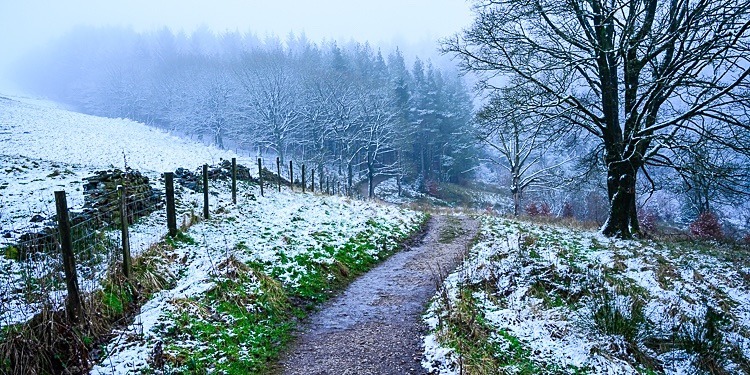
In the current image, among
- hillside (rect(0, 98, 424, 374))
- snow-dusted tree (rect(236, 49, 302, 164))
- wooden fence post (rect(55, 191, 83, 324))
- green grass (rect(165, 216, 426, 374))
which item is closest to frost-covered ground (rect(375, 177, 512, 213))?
snow-dusted tree (rect(236, 49, 302, 164))

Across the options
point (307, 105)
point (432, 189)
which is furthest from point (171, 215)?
point (307, 105)

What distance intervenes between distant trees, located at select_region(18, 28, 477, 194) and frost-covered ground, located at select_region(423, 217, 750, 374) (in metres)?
34.5

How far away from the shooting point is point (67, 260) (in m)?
5.40

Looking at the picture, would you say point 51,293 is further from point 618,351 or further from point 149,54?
point 149,54

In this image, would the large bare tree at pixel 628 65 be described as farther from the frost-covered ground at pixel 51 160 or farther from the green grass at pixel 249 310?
the frost-covered ground at pixel 51 160

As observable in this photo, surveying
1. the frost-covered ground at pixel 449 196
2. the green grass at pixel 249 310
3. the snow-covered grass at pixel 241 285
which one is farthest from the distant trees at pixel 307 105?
the green grass at pixel 249 310

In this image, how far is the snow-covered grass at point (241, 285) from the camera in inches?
199

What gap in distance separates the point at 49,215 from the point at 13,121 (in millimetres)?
36209

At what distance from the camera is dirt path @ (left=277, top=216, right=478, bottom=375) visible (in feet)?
17.2

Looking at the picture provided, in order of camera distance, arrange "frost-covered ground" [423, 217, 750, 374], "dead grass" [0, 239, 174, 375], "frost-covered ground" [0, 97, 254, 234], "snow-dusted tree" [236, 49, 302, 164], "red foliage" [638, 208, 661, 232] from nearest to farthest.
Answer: "dead grass" [0, 239, 174, 375] < "frost-covered ground" [423, 217, 750, 374] < "frost-covered ground" [0, 97, 254, 234] < "red foliage" [638, 208, 661, 232] < "snow-dusted tree" [236, 49, 302, 164]

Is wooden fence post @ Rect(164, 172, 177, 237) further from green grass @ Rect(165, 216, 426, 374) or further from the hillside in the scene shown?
green grass @ Rect(165, 216, 426, 374)

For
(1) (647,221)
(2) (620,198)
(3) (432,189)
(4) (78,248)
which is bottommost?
(1) (647,221)

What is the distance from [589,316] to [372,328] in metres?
3.37

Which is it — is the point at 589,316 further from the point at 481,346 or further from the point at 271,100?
the point at 271,100
